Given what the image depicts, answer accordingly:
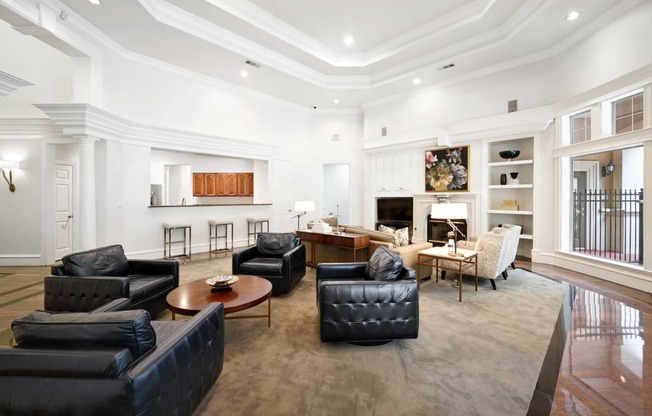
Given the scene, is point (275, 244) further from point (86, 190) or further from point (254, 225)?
point (254, 225)

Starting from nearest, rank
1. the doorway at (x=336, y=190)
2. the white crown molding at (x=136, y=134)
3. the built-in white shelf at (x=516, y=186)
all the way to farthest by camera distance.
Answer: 1. the white crown molding at (x=136, y=134)
2. the built-in white shelf at (x=516, y=186)
3. the doorway at (x=336, y=190)

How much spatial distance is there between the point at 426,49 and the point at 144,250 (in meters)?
7.18

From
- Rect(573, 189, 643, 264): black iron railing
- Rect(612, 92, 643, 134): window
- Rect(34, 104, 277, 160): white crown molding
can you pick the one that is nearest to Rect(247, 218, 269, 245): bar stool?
Rect(34, 104, 277, 160): white crown molding

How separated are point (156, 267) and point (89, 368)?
2.56 meters

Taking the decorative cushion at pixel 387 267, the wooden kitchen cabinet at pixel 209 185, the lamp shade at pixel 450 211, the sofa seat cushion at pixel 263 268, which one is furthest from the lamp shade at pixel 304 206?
the wooden kitchen cabinet at pixel 209 185

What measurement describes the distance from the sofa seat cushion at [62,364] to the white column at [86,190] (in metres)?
4.47

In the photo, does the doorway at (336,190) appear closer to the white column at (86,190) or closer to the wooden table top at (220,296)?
the white column at (86,190)

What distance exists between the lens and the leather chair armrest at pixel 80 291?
288cm

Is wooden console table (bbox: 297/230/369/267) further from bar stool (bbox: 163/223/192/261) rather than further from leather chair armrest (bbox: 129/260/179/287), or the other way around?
bar stool (bbox: 163/223/192/261)

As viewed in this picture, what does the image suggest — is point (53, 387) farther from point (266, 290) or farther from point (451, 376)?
point (451, 376)

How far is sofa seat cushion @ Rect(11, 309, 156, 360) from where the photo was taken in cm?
140

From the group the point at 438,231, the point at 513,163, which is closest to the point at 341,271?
the point at 438,231

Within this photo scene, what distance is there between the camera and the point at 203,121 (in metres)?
6.94

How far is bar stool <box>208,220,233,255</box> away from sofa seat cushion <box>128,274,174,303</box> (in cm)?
335
